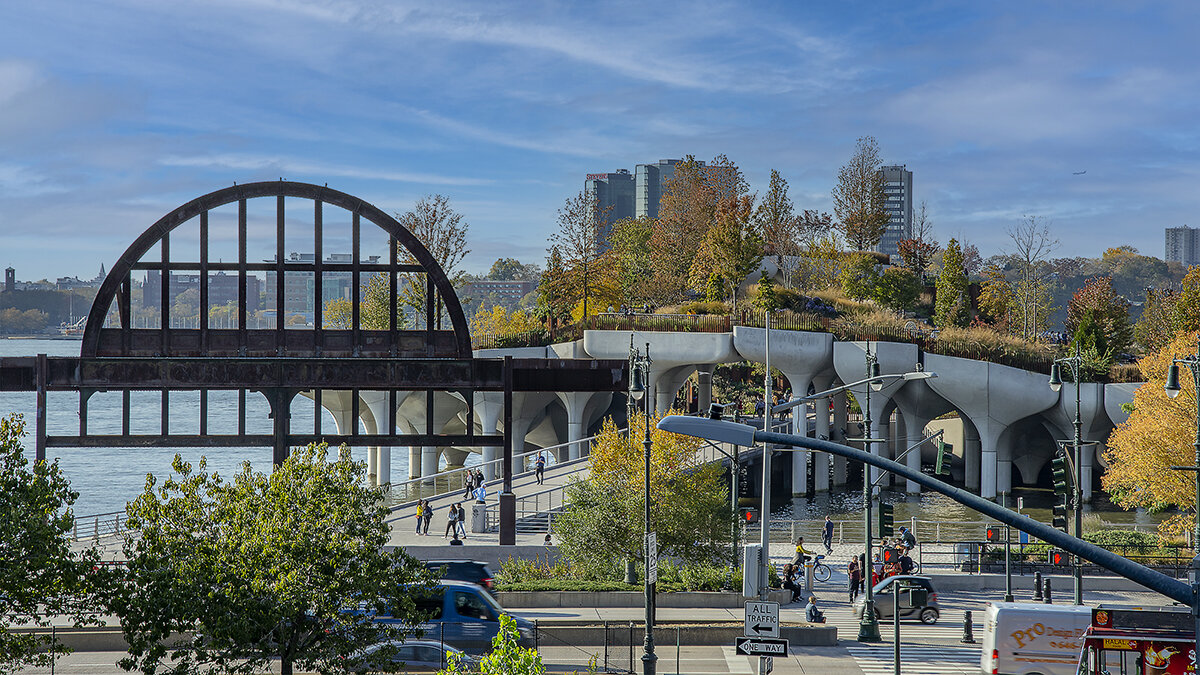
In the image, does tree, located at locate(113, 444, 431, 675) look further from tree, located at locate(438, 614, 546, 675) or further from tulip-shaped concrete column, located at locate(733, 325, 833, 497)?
tulip-shaped concrete column, located at locate(733, 325, 833, 497)

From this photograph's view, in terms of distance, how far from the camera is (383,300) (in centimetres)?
8538

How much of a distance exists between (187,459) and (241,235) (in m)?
72.4

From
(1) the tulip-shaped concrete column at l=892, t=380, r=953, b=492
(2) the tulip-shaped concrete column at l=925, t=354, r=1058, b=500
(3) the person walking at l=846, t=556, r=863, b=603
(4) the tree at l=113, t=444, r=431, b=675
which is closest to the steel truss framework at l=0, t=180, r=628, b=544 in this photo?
(3) the person walking at l=846, t=556, r=863, b=603

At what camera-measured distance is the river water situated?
61906mm

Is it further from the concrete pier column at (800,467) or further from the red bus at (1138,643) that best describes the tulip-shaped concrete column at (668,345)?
the red bus at (1138,643)

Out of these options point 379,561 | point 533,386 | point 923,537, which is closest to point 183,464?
point 379,561

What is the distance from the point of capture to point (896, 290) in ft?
265

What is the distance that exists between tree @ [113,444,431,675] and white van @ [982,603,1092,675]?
13.0m

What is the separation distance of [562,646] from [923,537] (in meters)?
29.0

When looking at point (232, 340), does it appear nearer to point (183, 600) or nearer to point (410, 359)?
point (410, 359)

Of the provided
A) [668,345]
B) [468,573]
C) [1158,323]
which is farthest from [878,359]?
[468,573]

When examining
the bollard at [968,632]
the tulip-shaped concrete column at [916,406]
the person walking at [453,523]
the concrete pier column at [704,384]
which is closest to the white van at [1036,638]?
the bollard at [968,632]

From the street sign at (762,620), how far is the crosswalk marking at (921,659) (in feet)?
30.2

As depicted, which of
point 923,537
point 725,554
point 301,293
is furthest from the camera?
point 301,293
